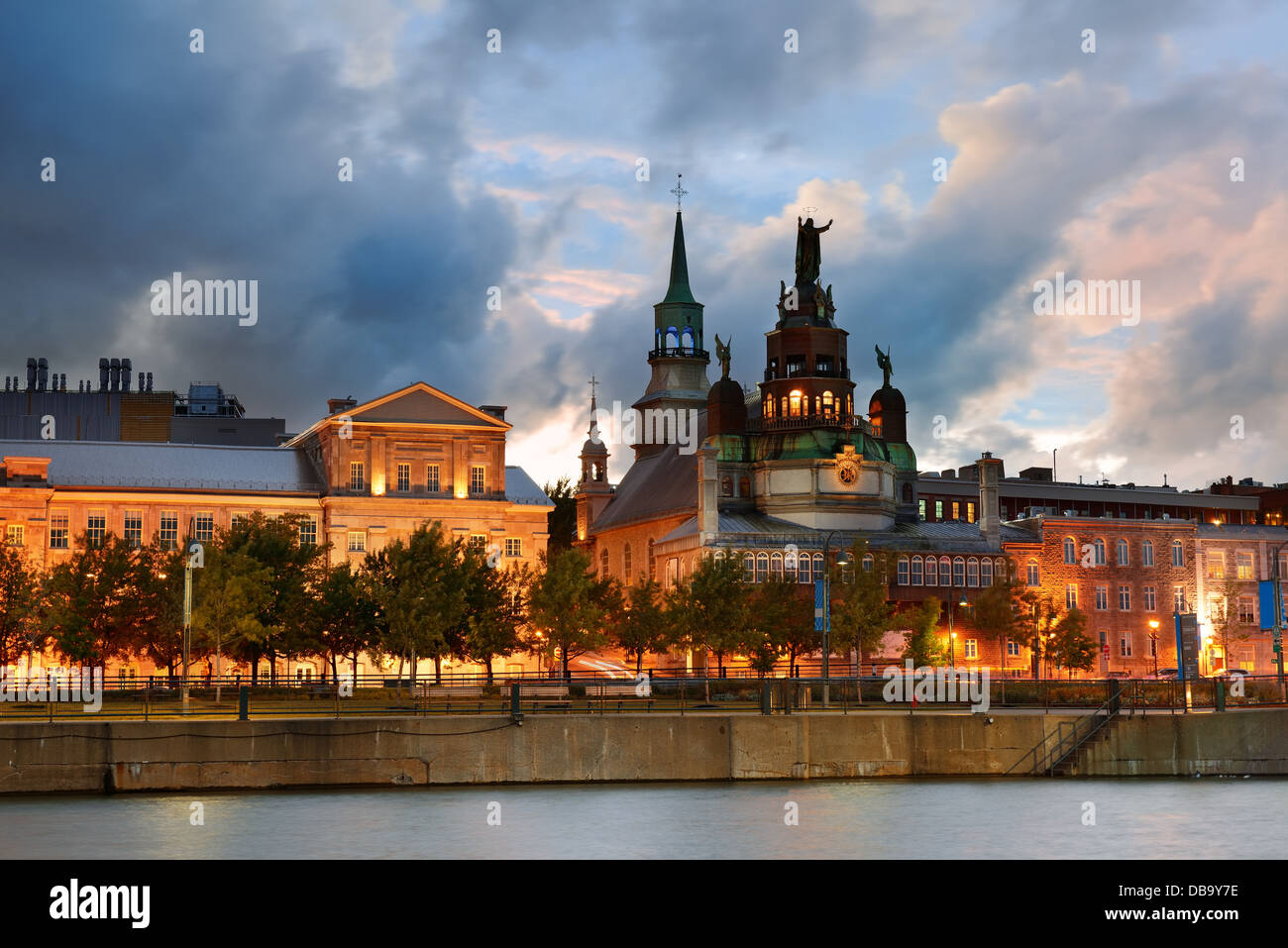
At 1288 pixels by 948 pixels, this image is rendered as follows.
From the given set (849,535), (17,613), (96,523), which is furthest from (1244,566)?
(17,613)

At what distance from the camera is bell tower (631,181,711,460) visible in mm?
154125

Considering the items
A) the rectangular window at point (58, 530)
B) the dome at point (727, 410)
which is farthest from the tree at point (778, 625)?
the rectangular window at point (58, 530)

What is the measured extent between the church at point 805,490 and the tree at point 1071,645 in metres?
5.29

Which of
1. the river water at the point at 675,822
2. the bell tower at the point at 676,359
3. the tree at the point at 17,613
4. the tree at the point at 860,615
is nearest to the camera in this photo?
the river water at the point at 675,822

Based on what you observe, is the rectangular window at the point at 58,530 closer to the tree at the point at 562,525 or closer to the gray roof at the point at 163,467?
the gray roof at the point at 163,467

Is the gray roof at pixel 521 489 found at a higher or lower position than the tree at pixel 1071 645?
higher

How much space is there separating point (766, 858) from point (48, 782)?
2336 centimetres

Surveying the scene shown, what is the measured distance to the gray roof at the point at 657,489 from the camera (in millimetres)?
121494

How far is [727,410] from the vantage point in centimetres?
12181

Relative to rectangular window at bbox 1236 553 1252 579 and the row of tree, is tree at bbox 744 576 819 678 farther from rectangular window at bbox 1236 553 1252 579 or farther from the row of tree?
rectangular window at bbox 1236 553 1252 579

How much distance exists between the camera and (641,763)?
56.7 meters

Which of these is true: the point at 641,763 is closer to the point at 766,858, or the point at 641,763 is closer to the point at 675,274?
the point at 766,858

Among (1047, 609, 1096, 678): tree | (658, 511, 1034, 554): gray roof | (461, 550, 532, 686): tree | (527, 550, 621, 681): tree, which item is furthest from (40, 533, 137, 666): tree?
(1047, 609, 1096, 678): tree
